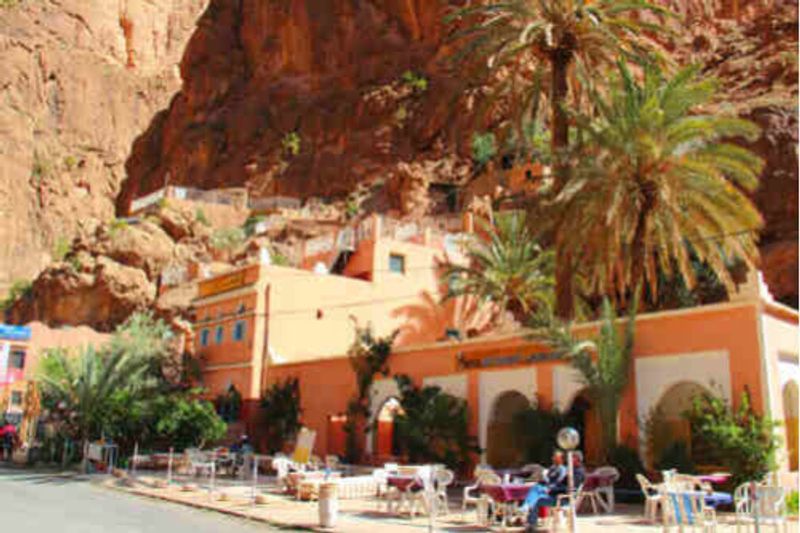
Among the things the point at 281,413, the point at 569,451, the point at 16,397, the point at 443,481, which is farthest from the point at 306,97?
the point at 569,451

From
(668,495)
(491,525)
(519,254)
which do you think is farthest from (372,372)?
(668,495)

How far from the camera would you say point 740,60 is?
161 feet

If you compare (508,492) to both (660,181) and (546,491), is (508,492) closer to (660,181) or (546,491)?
(546,491)

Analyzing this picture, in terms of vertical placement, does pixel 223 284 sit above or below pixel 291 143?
below

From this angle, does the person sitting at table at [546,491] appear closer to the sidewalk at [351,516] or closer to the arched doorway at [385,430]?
the sidewalk at [351,516]

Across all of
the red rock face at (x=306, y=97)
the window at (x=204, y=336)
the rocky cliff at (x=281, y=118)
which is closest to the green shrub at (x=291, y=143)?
the rocky cliff at (x=281, y=118)

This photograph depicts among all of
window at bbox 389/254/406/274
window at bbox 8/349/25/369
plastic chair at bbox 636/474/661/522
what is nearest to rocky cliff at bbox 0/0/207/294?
window at bbox 8/349/25/369

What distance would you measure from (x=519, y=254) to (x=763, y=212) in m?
15.1

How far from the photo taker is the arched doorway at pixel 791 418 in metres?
16.8

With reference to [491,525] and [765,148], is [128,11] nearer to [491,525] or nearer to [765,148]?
[765,148]

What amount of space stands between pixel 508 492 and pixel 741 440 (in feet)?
17.2

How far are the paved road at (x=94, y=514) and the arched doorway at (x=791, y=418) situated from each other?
10988 mm

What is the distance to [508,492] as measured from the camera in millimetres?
12781

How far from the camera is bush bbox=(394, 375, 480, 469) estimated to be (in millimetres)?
21047
